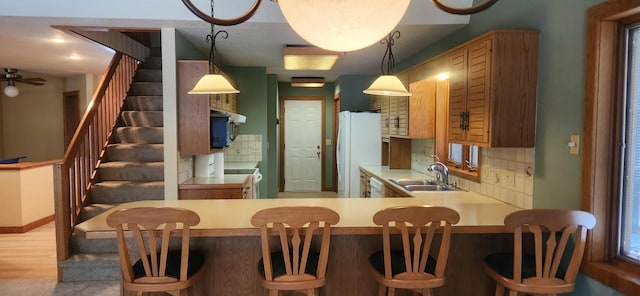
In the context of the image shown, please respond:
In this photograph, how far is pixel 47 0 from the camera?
10.4 ft

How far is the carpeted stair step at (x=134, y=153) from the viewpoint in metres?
4.34

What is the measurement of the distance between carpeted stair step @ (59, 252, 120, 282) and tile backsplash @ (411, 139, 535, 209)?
128 inches

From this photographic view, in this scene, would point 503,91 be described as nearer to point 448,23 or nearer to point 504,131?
point 504,131

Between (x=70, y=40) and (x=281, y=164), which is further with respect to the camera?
(x=281, y=164)

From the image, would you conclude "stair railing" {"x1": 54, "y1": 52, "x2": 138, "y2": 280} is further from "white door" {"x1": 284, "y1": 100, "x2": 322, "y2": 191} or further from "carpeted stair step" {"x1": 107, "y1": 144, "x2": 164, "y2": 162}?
"white door" {"x1": 284, "y1": 100, "x2": 322, "y2": 191}

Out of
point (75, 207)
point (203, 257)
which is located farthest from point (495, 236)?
point (75, 207)

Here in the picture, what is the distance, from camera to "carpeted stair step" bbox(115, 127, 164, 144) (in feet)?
14.8

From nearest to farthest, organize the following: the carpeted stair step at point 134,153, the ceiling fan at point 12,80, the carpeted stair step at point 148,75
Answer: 1. the carpeted stair step at point 134,153
2. the carpeted stair step at point 148,75
3. the ceiling fan at point 12,80

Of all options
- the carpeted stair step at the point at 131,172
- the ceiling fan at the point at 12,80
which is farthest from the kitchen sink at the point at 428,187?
the ceiling fan at the point at 12,80

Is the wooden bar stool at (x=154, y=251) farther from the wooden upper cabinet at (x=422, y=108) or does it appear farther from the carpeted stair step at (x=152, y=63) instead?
the carpeted stair step at (x=152, y=63)

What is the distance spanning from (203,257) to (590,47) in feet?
7.96

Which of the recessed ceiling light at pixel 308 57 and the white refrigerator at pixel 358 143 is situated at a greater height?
the recessed ceiling light at pixel 308 57

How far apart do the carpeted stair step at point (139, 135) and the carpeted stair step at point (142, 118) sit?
0.17 metres

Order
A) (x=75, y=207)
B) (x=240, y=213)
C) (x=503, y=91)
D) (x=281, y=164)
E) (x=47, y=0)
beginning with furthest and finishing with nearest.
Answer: (x=281, y=164), (x=75, y=207), (x=47, y=0), (x=503, y=91), (x=240, y=213)
